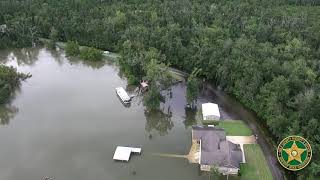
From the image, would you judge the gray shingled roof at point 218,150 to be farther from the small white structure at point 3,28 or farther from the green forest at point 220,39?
the small white structure at point 3,28

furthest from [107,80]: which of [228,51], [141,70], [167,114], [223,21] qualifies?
[223,21]

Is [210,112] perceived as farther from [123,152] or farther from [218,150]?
[123,152]

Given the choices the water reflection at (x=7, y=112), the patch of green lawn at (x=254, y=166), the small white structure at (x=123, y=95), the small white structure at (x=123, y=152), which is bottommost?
the patch of green lawn at (x=254, y=166)

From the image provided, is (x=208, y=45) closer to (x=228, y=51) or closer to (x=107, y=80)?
(x=228, y=51)

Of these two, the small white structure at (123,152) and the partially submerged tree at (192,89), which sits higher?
the partially submerged tree at (192,89)

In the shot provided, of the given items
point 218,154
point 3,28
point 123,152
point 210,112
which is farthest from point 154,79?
point 3,28

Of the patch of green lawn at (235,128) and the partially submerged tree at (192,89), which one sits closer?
the patch of green lawn at (235,128)

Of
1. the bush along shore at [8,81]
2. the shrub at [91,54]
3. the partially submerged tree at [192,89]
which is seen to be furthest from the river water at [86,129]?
the shrub at [91,54]

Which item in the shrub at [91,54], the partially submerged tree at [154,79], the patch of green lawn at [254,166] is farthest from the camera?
the shrub at [91,54]
